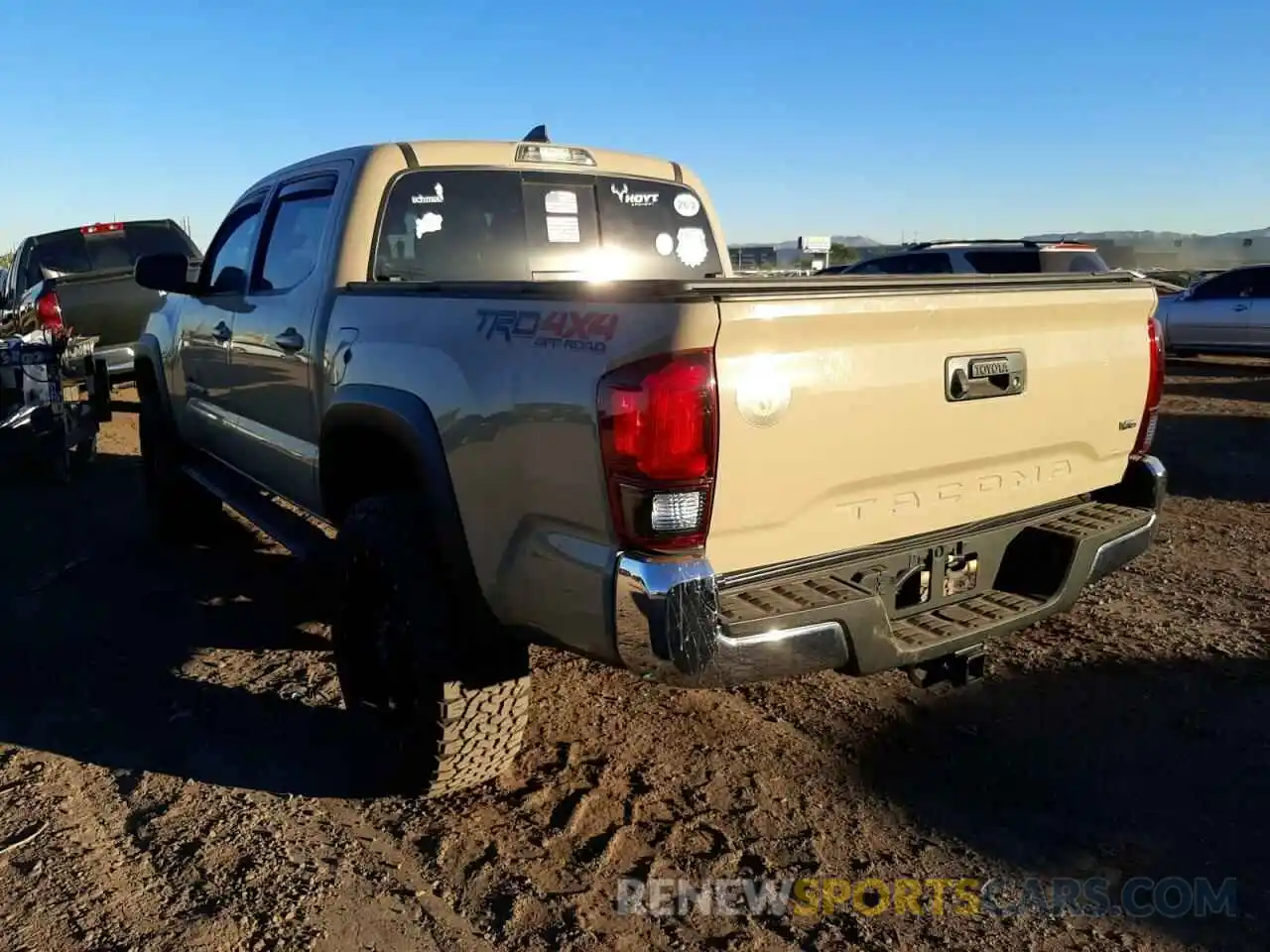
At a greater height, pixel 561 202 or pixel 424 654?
pixel 561 202

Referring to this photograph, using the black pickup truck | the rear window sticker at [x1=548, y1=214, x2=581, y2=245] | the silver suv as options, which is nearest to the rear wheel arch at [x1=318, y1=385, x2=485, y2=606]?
the rear window sticker at [x1=548, y1=214, x2=581, y2=245]

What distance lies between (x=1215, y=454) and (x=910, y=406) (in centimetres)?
741

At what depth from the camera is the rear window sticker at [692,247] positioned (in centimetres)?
467

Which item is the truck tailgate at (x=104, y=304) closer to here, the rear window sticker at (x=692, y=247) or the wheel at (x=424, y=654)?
the rear window sticker at (x=692, y=247)

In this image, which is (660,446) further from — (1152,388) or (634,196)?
(634,196)

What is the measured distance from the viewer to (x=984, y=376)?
2822mm

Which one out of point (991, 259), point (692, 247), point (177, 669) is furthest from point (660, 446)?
point (991, 259)

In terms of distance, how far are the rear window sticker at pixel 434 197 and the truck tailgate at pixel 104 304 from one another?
7.36 meters

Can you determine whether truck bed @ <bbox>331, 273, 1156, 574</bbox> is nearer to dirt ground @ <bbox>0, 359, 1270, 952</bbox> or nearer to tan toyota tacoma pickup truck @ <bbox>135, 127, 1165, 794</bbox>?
tan toyota tacoma pickup truck @ <bbox>135, 127, 1165, 794</bbox>

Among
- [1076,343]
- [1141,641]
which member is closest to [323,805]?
[1076,343]

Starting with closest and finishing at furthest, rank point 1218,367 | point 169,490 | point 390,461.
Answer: point 390,461 → point 169,490 → point 1218,367

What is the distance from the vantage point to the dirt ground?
2.69 meters

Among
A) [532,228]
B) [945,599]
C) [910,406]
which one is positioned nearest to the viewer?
[910,406]

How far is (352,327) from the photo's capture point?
345 cm
